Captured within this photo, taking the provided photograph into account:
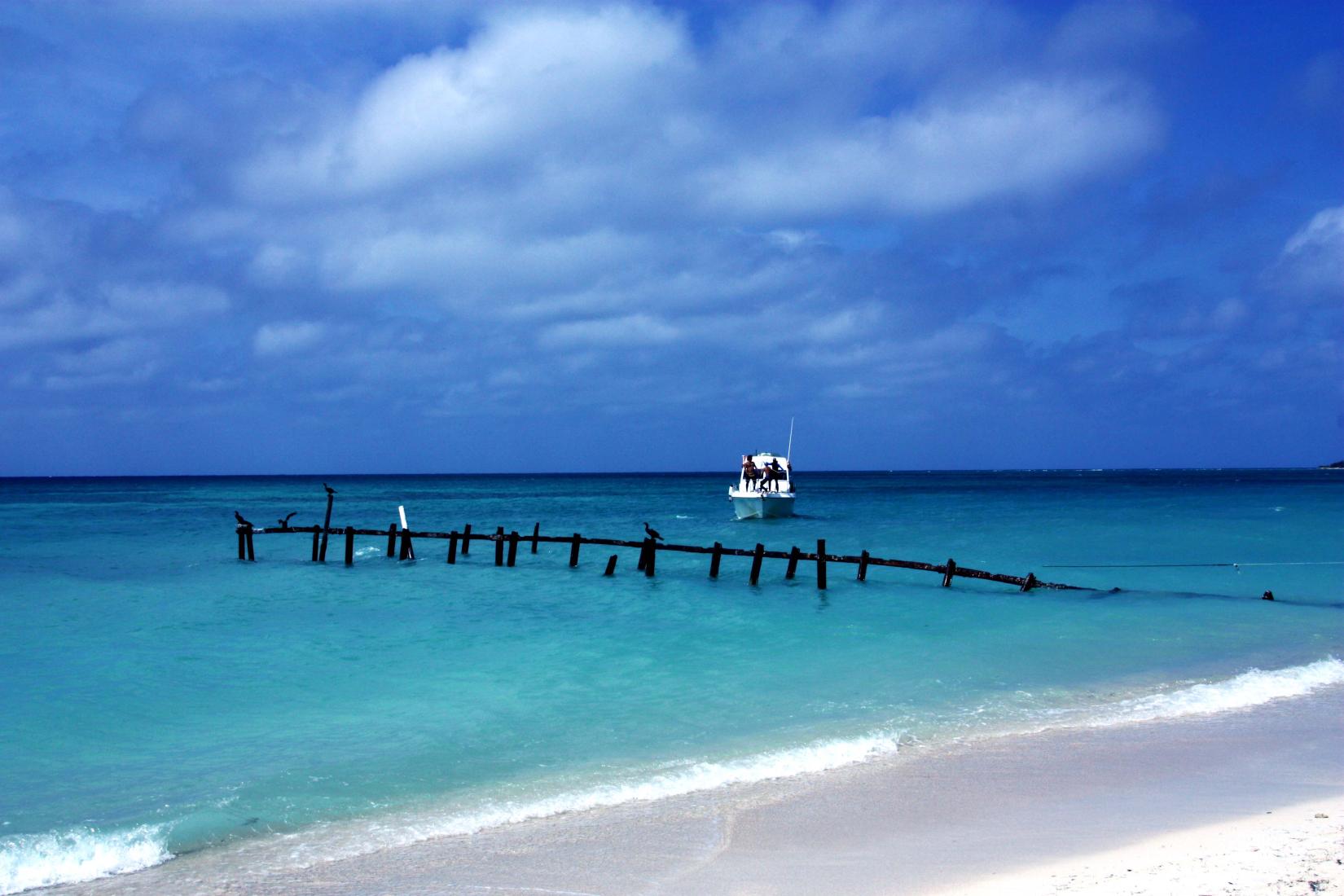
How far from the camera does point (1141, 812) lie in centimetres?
785

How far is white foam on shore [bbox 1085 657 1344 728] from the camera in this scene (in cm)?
1149

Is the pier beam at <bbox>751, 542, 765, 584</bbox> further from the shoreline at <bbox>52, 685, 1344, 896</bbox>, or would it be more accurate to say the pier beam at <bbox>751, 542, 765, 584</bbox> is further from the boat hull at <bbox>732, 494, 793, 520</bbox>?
the boat hull at <bbox>732, 494, 793, 520</bbox>

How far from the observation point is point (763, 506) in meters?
49.7

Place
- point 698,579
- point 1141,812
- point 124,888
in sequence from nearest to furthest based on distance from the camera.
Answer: point 124,888, point 1141,812, point 698,579

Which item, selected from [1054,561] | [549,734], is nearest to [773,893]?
[549,734]

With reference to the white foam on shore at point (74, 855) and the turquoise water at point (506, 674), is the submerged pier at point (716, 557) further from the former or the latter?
the white foam on shore at point (74, 855)

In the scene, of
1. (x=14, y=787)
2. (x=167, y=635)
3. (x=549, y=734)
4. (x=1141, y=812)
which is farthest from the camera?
(x=167, y=635)

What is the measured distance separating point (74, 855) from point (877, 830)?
247 inches

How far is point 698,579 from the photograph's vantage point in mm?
26562

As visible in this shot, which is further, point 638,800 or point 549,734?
point 549,734

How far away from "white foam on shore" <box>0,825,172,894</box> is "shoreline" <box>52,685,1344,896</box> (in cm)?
21

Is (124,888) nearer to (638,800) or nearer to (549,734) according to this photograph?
(638,800)

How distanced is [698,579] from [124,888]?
2010 centimetres

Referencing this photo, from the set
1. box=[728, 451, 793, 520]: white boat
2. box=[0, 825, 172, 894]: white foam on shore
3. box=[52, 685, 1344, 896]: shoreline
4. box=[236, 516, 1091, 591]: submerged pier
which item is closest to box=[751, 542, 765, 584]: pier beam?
box=[236, 516, 1091, 591]: submerged pier
